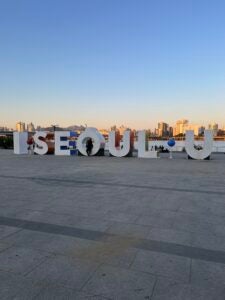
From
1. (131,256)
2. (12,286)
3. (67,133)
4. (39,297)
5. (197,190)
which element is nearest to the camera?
(39,297)

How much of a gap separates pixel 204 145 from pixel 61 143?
11.8 m

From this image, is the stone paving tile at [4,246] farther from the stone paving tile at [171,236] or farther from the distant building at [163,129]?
the distant building at [163,129]

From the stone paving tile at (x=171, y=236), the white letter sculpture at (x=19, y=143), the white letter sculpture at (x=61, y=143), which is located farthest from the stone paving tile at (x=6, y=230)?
the white letter sculpture at (x=19, y=143)

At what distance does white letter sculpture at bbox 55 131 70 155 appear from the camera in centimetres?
2238

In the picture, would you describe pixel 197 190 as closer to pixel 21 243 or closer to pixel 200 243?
pixel 200 243

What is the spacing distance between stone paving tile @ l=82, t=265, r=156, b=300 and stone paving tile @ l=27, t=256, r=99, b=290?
120 millimetres

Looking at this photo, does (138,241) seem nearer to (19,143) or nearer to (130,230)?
(130,230)

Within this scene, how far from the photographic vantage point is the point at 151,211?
5.93m

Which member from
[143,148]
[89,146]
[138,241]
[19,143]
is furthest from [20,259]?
[19,143]

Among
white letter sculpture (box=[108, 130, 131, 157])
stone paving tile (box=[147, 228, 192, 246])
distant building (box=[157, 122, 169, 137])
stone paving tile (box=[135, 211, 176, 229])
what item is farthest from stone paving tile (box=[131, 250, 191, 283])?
distant building (box=[157, 122, 169, 137])

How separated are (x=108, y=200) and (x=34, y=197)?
211 centimetres

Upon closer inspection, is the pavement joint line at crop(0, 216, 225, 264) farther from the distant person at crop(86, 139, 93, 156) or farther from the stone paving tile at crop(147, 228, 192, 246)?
the distant person at crop(86, 139, 93, 156)

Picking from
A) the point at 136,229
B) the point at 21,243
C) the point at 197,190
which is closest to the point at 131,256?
the point at 136,229

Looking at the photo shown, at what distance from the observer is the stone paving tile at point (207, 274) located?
Answer: 3.07 m
